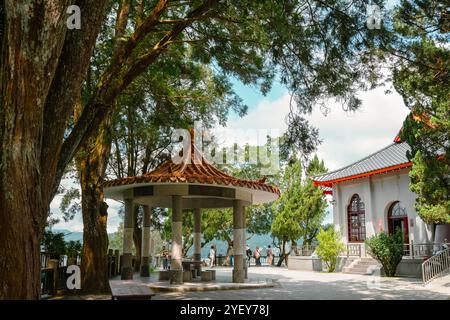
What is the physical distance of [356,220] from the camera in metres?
25.1

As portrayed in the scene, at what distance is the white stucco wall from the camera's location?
835 inches

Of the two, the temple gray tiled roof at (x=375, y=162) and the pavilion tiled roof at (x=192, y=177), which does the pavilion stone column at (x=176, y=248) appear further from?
the temple gray tiled roof at (x=375, y=162)

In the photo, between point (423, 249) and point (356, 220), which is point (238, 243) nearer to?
point (423, 249)

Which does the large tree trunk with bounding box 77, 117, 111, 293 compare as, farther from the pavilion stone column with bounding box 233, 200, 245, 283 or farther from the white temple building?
the white temple building

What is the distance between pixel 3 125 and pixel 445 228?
21.7 metres

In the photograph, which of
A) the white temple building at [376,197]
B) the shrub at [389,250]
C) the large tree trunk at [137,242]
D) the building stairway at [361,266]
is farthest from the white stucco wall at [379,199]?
the large tree trunk at [137,242]

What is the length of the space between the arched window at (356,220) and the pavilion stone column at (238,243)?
11.1m

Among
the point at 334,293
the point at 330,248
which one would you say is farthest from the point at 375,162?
the point at 334,293

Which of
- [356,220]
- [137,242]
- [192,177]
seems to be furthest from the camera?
[356,220]

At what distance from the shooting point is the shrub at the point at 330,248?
22.7 m

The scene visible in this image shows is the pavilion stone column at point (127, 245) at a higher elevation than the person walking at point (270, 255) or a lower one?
higher

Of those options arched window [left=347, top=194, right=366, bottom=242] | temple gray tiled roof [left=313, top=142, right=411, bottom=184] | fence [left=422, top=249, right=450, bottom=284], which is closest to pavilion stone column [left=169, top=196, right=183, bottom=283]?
fence [left=422, top=249, right=450, bottom=284]

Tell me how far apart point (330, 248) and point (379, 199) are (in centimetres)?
359
